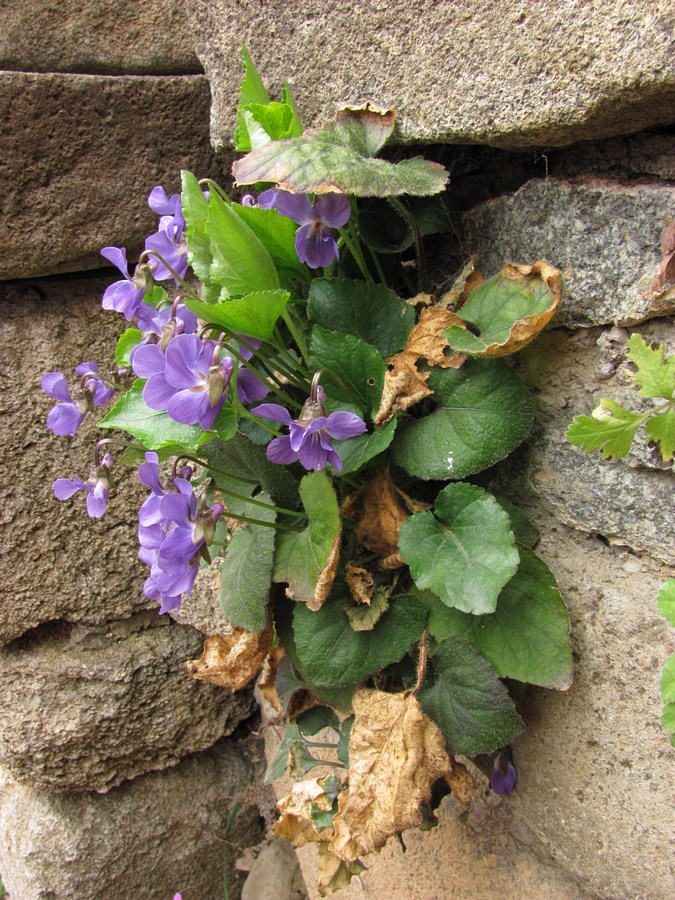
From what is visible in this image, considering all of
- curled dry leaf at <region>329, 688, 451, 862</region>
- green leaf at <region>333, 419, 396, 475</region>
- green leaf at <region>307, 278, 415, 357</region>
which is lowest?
curled dry leaf at <region>329, 688, 451, 862</region>

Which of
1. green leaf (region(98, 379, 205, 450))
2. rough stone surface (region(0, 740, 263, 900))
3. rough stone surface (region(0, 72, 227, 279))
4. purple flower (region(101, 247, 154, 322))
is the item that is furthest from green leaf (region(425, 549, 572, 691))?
rough stone surface (region(0, 740, 263, 900))

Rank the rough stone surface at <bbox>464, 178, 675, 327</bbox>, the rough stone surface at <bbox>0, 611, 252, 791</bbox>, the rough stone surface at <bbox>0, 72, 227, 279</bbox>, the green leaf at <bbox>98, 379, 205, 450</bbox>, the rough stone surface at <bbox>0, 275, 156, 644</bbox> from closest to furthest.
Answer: the rough stone surface at <bbox>464, 178, 675, 327</bbox> < the green leaf at <bbox>98, 379, 205, 450</bbox> < the rough stone surface at <bbox>0, 72, 227, 279</bbox> < the rough stone surface at <bbox>0, 275, 156, 644</bbox> < the rough stone surface at <bbox>0, 611, 252, 791</bbox>

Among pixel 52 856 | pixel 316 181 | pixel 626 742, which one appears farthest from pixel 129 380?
pixel 52 856

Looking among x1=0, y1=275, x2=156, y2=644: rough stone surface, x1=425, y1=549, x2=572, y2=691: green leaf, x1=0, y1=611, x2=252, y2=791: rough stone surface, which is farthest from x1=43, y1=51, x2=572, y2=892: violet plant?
x1=0, y1=611, x2=252, y2=791: rough stone surface

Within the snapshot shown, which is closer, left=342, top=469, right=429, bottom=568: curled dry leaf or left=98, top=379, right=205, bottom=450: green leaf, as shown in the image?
left=98, top=379, right=205, bottom=450: green leaf

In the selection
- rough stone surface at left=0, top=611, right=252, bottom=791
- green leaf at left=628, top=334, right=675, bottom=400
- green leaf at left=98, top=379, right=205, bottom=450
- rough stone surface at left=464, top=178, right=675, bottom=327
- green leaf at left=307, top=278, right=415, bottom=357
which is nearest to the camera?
green leaf at left=628, top=334, right=675, bottom=400

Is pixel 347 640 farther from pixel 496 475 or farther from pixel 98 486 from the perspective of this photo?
pixel 98 486

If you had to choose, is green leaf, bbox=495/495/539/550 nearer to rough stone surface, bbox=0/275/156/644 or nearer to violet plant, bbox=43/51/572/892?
violet plant, bbox=43/51/572/892

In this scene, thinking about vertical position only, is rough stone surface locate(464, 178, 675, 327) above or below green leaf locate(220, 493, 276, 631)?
above

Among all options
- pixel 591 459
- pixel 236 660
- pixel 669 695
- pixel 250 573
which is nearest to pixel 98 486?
pixel 250 573

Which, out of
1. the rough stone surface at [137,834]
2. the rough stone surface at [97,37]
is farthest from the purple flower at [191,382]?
the rough stone surface at [137,834]
